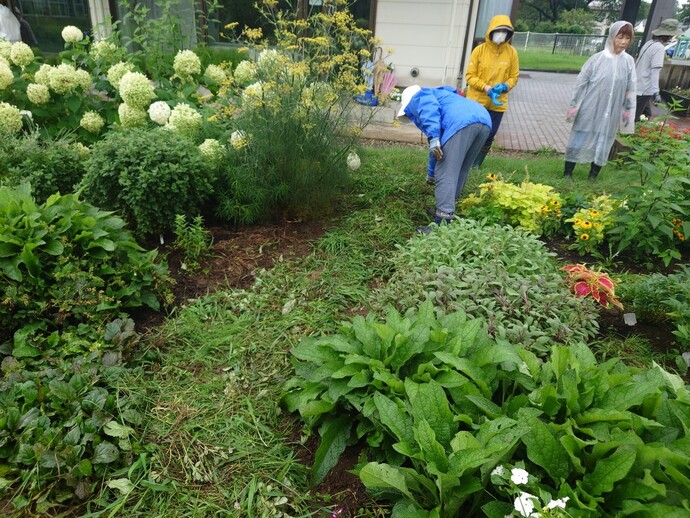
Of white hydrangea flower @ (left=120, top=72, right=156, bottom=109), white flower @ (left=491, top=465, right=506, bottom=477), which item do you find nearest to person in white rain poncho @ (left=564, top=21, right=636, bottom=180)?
white hydrangea flower @ (left=120, top=72, right=156, bottom=109)

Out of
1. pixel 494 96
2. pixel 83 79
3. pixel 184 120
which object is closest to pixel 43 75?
pixel 83 79

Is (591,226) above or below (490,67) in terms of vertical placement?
below

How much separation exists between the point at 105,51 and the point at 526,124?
7712 mm

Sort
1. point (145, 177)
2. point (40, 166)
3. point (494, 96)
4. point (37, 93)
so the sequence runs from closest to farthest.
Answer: point (145, 177), point (40, 166), point (37, 93), point (494, 96)

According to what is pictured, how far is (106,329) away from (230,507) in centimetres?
127

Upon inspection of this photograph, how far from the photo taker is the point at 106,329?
2684mm

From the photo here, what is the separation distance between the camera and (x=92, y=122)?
Answer: 15.0 ft

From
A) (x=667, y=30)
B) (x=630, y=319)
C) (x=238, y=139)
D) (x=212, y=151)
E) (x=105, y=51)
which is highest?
(x=667, y=30)

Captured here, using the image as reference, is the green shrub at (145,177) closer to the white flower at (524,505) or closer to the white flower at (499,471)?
the white flower at (499,471)

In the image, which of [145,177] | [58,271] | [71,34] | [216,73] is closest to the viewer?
[58,271]

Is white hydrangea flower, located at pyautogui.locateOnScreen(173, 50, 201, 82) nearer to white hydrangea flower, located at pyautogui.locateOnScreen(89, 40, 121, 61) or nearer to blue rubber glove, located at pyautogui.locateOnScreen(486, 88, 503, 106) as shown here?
white hydrangea flower, located at pyautogui.locateOnScreen(89, 40, 121, 61)

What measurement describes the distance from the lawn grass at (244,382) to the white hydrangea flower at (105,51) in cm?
289

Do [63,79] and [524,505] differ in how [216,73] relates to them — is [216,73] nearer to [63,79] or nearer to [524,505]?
[63,79]

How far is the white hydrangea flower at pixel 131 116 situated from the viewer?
14.1 ft
